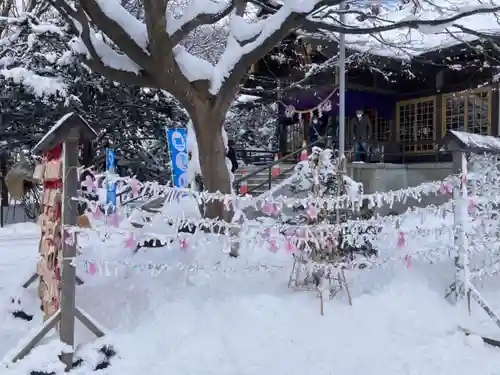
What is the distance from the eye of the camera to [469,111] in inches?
691

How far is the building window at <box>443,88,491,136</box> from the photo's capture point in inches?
666

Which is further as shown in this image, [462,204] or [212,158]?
[212,158]

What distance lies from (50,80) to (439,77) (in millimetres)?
12074

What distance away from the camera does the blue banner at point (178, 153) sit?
9938 mm

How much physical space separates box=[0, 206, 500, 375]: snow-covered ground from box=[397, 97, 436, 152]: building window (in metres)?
11.6

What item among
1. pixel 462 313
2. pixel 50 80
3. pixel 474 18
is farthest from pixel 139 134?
pixel 462 313

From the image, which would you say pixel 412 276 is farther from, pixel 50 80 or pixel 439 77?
pixel 439 77

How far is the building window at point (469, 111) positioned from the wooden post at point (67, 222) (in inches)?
579

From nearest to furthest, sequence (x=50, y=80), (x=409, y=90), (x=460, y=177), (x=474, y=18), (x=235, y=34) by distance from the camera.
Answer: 1. (x=460, y=177)
2. (x=235, y=34)
3. (x=50, y=80)
4. (x=474, y=18)
5. (x=409, y=90)

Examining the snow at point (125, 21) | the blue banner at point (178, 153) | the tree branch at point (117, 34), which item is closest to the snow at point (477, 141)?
the tree branch at point (117, 34)

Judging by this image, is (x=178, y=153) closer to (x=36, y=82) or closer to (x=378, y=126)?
(x=36, y=82)

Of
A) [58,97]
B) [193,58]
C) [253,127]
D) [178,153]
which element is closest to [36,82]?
[58,97]

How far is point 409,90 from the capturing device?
18969 mm

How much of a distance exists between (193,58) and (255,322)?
444cm
